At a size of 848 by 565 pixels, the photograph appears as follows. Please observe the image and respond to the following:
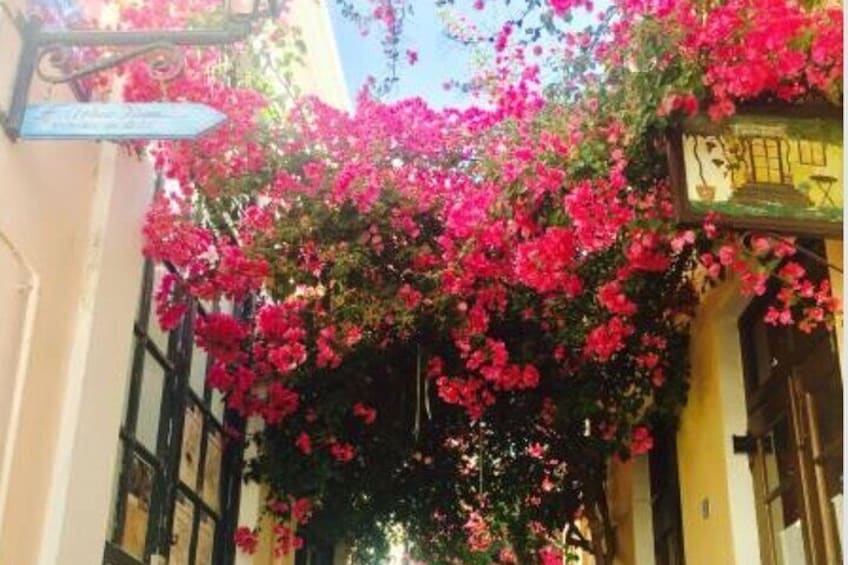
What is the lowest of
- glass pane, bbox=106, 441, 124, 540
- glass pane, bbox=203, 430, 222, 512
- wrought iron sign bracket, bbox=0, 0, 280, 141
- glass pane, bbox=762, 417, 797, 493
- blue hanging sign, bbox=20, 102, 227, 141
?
glass pane, bbox=106, 441, 124, 540

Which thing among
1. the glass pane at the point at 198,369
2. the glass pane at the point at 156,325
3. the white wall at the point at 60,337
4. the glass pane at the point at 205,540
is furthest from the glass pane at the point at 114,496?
the glass pane at the point at 205,540

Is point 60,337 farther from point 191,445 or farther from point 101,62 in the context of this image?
point 191,445

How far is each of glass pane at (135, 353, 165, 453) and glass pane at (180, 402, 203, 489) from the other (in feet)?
1.46

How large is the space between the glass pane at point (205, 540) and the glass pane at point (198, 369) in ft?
2.64

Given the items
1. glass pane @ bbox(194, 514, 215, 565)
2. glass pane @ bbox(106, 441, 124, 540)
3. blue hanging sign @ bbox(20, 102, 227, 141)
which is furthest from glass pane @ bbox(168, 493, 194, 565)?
blue hanging sign @ bbox(20, 102, 227, 141)

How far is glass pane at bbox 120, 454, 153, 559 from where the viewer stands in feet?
18.6

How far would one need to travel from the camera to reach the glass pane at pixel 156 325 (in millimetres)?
6145

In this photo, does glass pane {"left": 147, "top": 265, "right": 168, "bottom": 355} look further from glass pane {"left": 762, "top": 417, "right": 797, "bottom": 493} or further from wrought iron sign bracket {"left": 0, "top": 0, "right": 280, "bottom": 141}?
glass pane {"left": 762, "top": 417, "right": 797, "bottom": 493}

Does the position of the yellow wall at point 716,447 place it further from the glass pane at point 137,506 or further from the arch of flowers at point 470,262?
the glass pane at point 137,506

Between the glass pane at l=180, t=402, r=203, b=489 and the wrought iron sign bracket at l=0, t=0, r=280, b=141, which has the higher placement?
the wrought iron sign bracket at l=0, t=0, r=280, b=141

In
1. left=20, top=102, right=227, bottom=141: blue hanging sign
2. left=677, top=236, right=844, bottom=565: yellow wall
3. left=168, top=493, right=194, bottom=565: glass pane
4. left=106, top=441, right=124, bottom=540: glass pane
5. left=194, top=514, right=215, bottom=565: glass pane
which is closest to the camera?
left=20, top=102, right=227, bottom=141: blue hanging sign

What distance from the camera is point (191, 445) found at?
682 centimetres

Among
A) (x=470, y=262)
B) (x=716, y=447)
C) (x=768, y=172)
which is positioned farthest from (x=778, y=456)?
(x=768, y=172)

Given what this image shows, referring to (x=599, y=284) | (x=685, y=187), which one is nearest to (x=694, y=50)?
(x=685, y=187)
